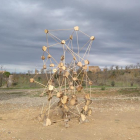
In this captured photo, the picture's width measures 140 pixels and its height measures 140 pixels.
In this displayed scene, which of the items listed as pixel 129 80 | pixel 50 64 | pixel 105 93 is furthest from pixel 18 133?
pixel 129 80

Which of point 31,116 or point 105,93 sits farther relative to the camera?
point 105,93

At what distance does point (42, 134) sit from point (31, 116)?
201 centimetres

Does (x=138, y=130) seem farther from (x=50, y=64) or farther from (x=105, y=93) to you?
(x=105, y=93)

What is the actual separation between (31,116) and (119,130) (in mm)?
2701

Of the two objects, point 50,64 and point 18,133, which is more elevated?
point 50,64

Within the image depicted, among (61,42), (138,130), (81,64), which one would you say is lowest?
(138,130)

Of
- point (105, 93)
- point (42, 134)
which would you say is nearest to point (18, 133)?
point (42, 134)

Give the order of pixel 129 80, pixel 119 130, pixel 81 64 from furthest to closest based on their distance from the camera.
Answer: pixel 129 80 → pixel 81 64 → pixel 119 130

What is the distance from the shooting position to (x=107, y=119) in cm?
621

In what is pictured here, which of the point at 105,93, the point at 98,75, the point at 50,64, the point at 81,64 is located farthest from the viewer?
the point at 98,75

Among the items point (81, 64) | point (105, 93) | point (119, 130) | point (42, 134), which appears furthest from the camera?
point (105, 93)

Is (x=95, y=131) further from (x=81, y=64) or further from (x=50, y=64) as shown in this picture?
(x=50, y=64)

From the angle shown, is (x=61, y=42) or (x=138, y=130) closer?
(x=138, y=130)

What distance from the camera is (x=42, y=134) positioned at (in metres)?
4.77
